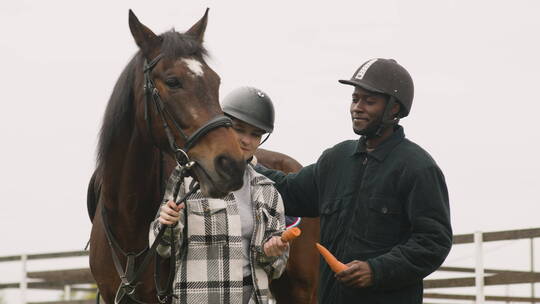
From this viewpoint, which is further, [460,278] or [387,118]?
[460,278]

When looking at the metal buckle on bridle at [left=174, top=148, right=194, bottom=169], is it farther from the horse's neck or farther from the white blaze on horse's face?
the horse's neck

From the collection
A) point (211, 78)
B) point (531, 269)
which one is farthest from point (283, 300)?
point (531, 269)

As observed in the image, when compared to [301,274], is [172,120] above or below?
above

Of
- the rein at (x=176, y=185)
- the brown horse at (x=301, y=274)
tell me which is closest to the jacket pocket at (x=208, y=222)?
the rein at (x=176, y=185)

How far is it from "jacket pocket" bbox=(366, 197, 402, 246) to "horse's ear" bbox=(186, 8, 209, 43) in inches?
55.3

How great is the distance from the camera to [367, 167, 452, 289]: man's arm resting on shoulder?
407 centimetres

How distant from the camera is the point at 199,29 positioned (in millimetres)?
4961

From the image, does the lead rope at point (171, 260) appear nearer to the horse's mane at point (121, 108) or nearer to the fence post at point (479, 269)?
the horse's mane at point (121, 108)

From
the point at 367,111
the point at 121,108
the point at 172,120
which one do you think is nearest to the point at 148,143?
the point at 121,108

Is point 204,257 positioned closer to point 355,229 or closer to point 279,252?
point 279,252

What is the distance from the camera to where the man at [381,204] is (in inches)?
161

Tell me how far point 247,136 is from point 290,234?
1.03m

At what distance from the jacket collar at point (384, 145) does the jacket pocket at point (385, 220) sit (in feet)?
0.77

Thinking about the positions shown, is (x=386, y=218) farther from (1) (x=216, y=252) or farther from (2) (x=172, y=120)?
(2) (x=172, y=120)
